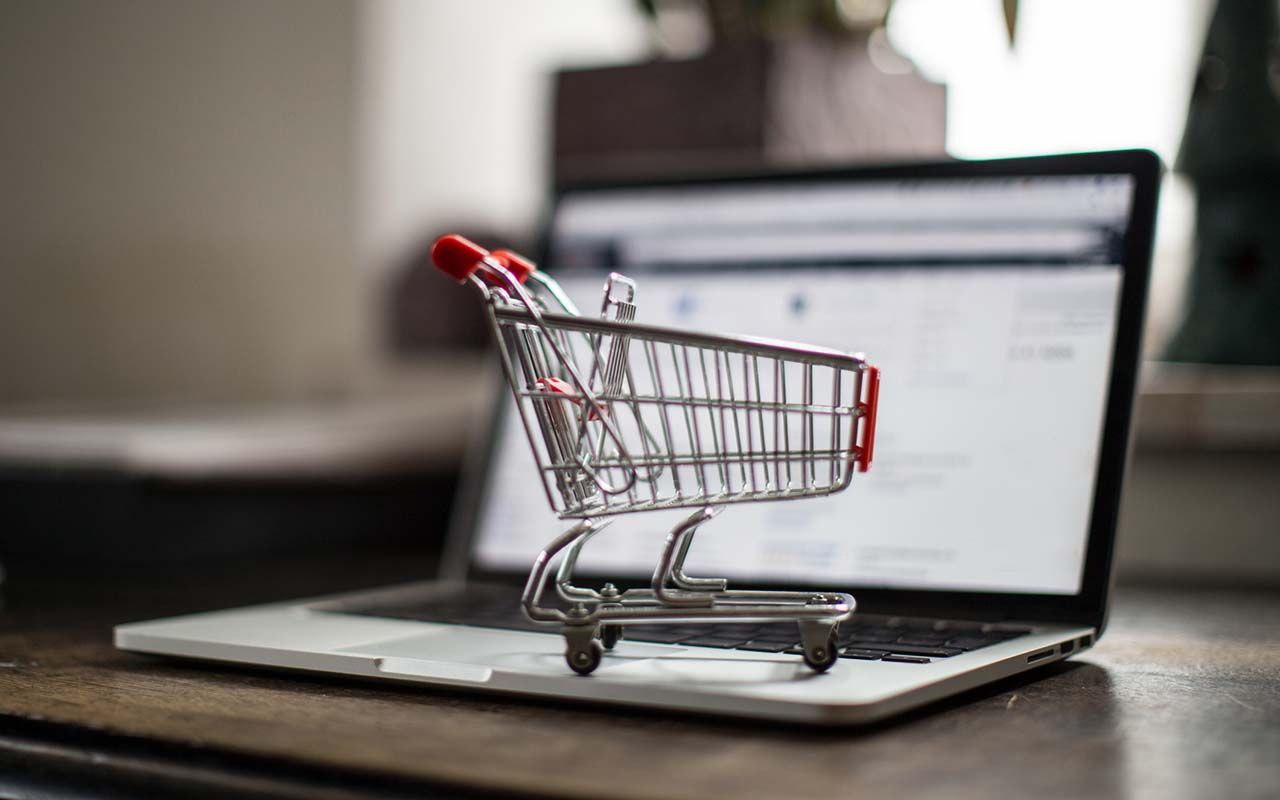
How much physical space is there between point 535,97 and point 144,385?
930mm

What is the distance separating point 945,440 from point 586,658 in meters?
0.29

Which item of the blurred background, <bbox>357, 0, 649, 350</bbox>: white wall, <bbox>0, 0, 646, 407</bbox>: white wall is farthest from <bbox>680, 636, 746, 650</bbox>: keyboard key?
<bbox>0, 0, 646, 407</bbox>: white wall

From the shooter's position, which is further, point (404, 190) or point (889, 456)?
point (404, 190)

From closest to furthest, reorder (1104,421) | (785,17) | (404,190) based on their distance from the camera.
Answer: (1104,421), (785,17), (404,190)

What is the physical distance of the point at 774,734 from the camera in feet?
1.44

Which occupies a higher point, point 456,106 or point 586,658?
point 456,106

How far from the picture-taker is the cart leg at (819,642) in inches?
18.9

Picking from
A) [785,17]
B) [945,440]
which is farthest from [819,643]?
[785,17]

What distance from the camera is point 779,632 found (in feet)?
1.88

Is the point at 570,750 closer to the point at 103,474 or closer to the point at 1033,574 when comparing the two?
the point at 1033,574

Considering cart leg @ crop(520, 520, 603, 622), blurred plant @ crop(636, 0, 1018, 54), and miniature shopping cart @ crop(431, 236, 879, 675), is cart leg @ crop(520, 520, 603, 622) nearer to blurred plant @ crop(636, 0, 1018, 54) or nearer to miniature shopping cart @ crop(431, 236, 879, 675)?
miniature shopping cart @ crop(431, 236, 879, 675)

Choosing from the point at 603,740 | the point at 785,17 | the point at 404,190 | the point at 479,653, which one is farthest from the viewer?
the point at 404,190

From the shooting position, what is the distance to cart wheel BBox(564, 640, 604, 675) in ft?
1.60

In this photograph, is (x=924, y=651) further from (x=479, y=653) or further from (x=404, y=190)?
(x=404, y=190)
